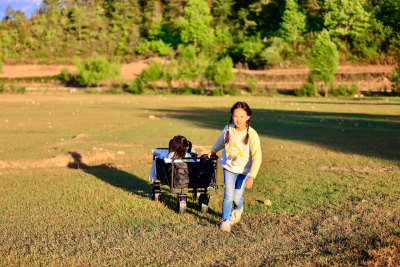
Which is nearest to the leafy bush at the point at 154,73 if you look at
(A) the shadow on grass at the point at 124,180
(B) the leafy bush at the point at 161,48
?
(B) the leafy bush at the point at 161,48

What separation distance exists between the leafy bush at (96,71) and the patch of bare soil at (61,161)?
70.2 m

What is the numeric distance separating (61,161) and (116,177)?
2849 millimetres

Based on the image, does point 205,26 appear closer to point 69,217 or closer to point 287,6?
point 287,6

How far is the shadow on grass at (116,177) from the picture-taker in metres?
8.20

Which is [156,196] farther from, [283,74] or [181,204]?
[283,74]

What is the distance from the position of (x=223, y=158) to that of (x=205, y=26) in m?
103

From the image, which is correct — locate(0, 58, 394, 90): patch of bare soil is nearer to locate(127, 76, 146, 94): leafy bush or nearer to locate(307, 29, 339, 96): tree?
locate(307, 29, 339, 96): tree

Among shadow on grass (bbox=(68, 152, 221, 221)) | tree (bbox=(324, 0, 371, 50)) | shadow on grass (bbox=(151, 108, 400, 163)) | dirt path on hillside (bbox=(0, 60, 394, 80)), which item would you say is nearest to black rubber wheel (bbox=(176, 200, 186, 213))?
shadow on grass (bbox=(68, 152, 221, 221))

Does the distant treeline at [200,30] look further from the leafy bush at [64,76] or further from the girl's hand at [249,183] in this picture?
the girl's hand at [249,183]

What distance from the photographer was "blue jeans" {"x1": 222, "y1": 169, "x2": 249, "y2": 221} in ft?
18.9

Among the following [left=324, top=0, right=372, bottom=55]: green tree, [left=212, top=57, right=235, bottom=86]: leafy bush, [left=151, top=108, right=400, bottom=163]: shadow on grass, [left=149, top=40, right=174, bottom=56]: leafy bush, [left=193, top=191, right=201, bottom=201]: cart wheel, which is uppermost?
[left=324, top=0, right=372, bottom=55]: green tree

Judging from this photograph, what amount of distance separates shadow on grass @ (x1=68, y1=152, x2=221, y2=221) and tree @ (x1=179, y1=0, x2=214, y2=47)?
96.1 meters

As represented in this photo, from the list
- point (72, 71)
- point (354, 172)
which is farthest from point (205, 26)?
point (354, 172)

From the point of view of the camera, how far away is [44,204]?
6977 millimetres
